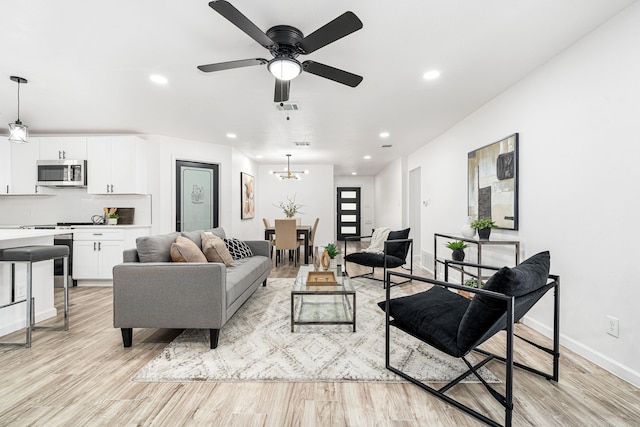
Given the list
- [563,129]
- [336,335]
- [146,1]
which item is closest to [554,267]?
[563,129]

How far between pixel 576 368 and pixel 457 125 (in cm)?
332

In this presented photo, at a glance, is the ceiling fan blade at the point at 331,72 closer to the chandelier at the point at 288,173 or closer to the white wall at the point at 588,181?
the white wall at the point at 588,181

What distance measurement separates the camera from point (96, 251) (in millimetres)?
4539

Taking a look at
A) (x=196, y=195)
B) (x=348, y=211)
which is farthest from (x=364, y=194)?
(x=196, y=195)

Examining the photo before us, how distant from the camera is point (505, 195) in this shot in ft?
10.4

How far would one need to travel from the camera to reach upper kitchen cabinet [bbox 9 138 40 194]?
4.77 metres

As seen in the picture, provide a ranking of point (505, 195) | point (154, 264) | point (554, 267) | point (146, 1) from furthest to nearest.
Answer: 1. point (505, 195)
2. point (554, 267)
3. point (154, 264)
4. point (146, 1)

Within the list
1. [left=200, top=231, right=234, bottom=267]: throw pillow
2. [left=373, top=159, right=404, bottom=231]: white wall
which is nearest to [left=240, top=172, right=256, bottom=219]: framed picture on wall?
[left=200, top=231, right=234, bottom=267]: throw pillow

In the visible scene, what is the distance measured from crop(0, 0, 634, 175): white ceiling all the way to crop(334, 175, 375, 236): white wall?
256 inches

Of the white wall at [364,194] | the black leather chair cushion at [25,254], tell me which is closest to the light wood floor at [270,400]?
the black leather chair cushion at [25,254]

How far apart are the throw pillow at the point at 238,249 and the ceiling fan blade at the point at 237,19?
8.41ft

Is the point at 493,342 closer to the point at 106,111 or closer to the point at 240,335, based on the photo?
the point at 240,335

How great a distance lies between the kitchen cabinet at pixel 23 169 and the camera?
4766mm

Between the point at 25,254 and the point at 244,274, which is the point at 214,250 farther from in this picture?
the point at 25,254
